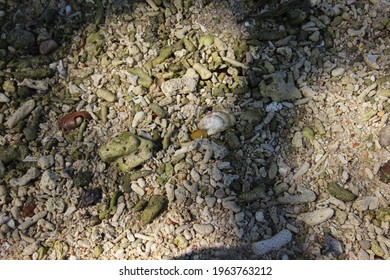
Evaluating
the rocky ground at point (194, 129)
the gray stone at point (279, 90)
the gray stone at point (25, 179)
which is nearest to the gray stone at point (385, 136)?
the rocky ground at point (194, 129)

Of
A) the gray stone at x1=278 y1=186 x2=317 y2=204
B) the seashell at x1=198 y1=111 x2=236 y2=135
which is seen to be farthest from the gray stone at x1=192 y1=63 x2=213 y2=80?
the gray stone at x1=278 y1=186 x2=317 y2=204

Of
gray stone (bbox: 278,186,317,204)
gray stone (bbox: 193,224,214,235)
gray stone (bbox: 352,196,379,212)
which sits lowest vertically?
gray stone (bbox: 352,196,379,212)

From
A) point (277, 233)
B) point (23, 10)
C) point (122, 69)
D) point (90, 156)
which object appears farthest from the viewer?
point (23, 10)

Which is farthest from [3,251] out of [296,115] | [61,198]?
[296,115]

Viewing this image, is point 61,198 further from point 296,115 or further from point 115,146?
point 296,115

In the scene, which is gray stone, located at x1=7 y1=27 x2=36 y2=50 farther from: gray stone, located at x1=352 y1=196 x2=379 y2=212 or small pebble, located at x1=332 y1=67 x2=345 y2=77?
gray stone, located at x1=352 y1=196 x2=379 y2=212

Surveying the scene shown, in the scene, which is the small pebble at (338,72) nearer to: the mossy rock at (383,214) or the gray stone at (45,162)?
the mossy rock at (383,214)

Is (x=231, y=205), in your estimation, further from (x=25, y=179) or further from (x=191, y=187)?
(x=25, y=179)

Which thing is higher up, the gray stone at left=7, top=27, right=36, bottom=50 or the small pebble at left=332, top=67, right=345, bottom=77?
the gray stone at left=7, top=27, right=36, bottom=50
